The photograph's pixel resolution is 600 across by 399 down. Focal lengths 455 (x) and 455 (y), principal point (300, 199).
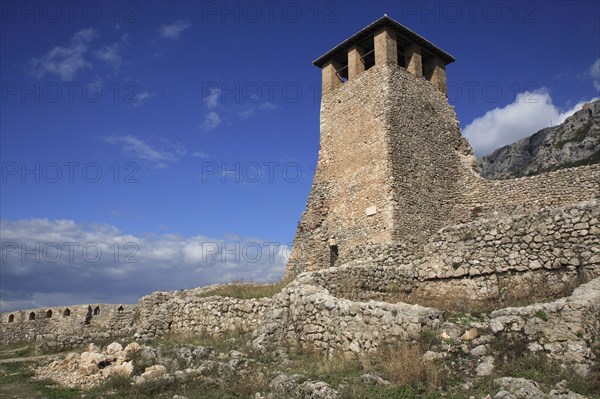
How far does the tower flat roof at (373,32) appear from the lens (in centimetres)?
1950

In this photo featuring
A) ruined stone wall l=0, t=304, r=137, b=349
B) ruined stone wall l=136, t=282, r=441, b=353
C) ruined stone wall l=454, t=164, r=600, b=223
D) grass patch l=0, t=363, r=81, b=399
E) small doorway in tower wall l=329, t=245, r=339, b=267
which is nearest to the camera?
ruined stone wall l=136, t=282, r=441, b=353

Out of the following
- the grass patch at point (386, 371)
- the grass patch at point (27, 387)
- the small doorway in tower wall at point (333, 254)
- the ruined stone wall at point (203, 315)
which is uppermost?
the small doorway in tower wall at point (333, 254)

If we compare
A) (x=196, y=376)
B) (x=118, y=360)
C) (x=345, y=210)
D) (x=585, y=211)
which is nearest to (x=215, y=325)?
(x=118, y=360)

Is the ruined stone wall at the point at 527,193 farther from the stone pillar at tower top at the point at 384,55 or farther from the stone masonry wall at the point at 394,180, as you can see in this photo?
the stone pillar at tower top at the point at 384,55

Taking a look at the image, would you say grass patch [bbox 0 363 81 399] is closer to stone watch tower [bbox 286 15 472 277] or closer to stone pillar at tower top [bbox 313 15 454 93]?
stone watch tower [bbox 286 15 472 277]

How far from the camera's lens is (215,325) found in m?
13.6

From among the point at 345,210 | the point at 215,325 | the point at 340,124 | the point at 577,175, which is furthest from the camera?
the point at 340,124

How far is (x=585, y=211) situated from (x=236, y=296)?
377 inches

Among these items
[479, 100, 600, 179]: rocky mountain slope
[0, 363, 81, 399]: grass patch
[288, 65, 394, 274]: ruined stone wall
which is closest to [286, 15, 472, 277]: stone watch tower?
[288, 65, 394, 274]: ruined stone wall

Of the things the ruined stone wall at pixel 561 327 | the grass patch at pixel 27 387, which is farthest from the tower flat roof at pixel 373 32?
the grass patch at pixel 27 387

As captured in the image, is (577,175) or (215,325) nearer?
(215,325)

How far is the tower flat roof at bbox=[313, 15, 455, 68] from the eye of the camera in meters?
19.5

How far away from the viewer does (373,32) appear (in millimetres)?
20047

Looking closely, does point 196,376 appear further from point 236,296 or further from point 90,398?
point 236,296
